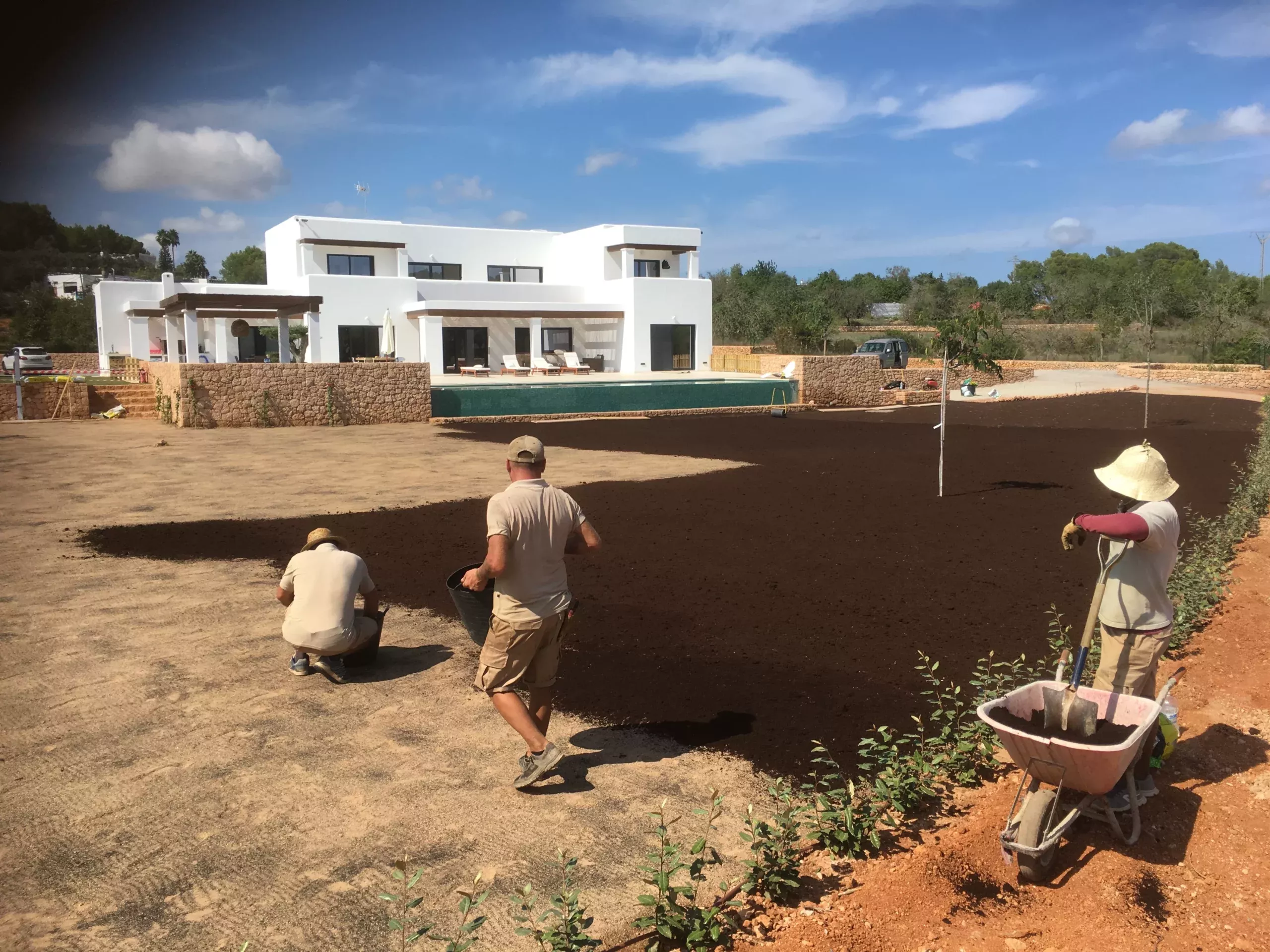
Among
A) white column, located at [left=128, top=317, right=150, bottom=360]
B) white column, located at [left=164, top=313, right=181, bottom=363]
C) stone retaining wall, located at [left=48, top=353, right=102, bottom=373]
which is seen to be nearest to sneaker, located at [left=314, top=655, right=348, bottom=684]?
white column, located at [left=164, top=313, right=181, bottom=363]

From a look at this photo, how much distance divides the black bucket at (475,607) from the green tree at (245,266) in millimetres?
92136

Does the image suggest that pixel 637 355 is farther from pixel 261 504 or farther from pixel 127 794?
pixel 127 794

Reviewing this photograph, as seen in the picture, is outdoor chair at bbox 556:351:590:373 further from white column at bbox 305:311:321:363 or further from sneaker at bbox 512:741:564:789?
sneaker at bbox 512:741:564:789

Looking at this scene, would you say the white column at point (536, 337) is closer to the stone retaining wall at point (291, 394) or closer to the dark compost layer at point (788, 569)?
the stone retaining wall at point (291, 394)

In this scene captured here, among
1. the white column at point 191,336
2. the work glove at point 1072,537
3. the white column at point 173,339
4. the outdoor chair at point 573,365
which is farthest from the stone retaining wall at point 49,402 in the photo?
the work glove at point 1072,537

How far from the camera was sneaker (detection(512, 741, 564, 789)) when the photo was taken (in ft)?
14.5

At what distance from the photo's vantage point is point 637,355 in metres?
43.5

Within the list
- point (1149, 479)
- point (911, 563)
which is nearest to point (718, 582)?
point (911, 563)

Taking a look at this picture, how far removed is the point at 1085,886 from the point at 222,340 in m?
42.9

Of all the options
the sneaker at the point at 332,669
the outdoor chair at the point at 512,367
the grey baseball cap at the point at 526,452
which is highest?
the outdoor chair at the point at 512,367

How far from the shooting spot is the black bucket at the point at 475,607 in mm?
4863

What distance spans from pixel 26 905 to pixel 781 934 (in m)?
2.77

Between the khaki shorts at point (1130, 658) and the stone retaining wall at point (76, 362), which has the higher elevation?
the stone retaining wall at point (76, 362)

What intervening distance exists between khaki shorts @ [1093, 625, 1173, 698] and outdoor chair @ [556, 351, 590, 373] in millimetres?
37424
